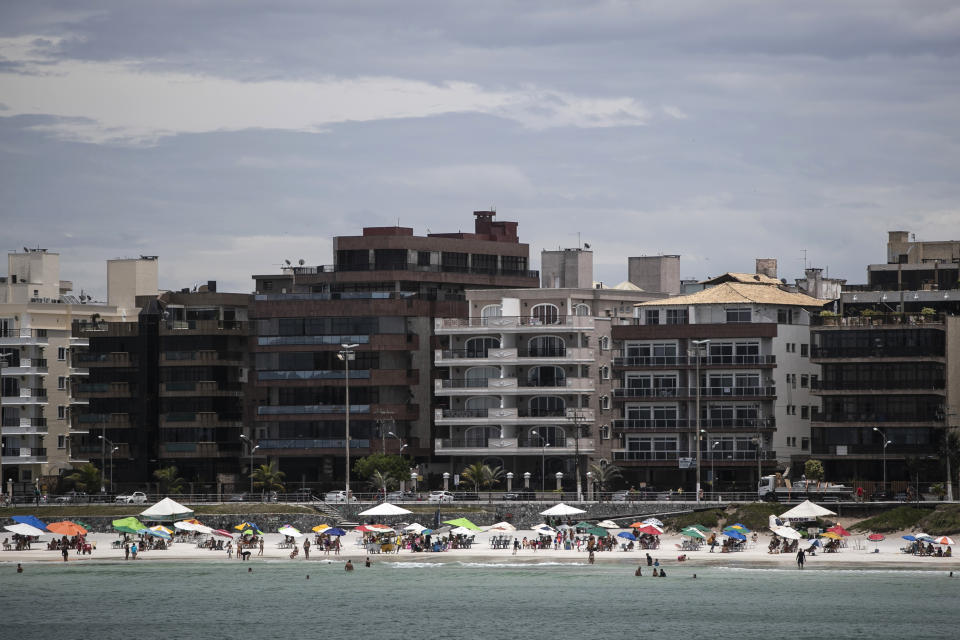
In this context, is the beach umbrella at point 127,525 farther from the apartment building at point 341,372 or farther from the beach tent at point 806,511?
the beach tent at point 806,511

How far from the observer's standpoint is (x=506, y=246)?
19662 cm

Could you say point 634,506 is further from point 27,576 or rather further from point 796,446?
point 27,576

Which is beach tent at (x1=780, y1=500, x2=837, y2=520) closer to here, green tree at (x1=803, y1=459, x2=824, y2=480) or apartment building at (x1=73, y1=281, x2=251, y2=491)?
green tree at (x1=803, y1=459, x2=824, y2=480)

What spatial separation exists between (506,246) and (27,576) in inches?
2744

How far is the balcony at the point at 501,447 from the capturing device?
583ft

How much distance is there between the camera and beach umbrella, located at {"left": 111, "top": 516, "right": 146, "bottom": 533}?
5851 inches

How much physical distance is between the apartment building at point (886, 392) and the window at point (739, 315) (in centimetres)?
575

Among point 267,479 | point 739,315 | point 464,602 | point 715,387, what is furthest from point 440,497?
point 464,602

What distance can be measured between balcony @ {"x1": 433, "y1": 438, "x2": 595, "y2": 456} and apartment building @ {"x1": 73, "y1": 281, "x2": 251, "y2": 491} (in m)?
21.3

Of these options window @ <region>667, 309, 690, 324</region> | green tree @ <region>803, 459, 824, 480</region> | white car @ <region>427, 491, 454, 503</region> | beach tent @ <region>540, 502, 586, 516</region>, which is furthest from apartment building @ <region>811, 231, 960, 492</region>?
white car @ <region>427, 491, 454, 503</region>

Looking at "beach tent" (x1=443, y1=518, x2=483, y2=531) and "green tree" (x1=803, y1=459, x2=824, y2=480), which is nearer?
"beach tent" (x1=443, y1=518, x2=483, y2=531)

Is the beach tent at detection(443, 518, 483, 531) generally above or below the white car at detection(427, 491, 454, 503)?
below

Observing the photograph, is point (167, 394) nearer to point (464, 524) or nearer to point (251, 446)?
point (251, 446)

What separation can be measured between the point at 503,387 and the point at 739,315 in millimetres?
22623
